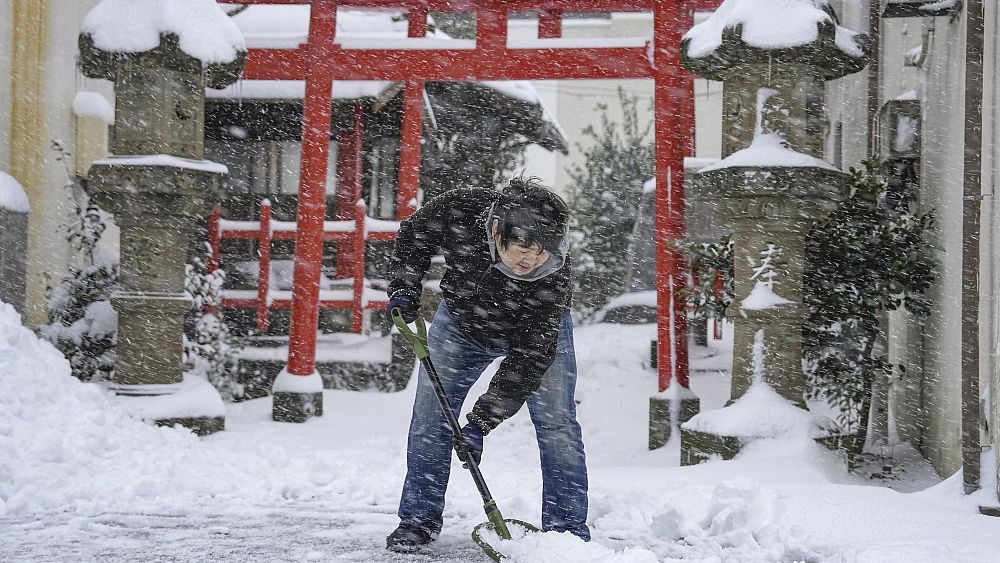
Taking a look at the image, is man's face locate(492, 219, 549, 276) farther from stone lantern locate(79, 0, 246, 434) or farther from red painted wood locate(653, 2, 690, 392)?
red painted wood locate(653, 2, 690, 392)

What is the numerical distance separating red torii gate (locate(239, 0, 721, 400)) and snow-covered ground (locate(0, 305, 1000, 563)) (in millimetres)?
1714

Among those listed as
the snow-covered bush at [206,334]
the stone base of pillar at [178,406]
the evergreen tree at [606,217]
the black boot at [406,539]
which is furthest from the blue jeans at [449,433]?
the evergreen tree at [606,217]

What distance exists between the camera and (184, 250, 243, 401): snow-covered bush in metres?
8.02

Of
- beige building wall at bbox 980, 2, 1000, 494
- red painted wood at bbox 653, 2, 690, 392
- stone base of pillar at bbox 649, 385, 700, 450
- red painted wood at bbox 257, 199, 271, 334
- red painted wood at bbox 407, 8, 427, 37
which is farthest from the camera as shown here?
red painted wood at bbox 407, 8, 427, 37

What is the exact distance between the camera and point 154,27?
20.5 feet

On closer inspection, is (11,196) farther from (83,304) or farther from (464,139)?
(464,139)

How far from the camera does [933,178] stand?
6094mm

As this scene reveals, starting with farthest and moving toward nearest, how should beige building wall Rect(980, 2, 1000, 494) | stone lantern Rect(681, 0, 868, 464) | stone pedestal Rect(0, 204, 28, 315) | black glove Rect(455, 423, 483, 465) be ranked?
stone pedestal Rect(0, 204, 28, 315) < stone lantern Rect(681, 0, 868, 464) < beige building wall Rect(980, 2, 1000, 494) < black glove Rect(455, 423, 483, 465)

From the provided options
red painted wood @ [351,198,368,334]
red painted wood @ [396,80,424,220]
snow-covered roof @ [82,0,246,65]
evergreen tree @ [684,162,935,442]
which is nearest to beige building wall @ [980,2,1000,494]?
evergreen tree @ [684,162,935,442]

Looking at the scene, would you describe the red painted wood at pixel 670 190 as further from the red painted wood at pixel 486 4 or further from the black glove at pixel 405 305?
the black glove at pixel 405 305

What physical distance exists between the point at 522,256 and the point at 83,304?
19.0 ft

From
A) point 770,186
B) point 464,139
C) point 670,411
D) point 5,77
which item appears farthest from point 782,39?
point 464,139

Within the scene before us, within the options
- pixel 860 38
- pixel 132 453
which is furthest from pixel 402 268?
pixel 860 38

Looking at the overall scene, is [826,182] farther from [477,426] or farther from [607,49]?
[477,426]
